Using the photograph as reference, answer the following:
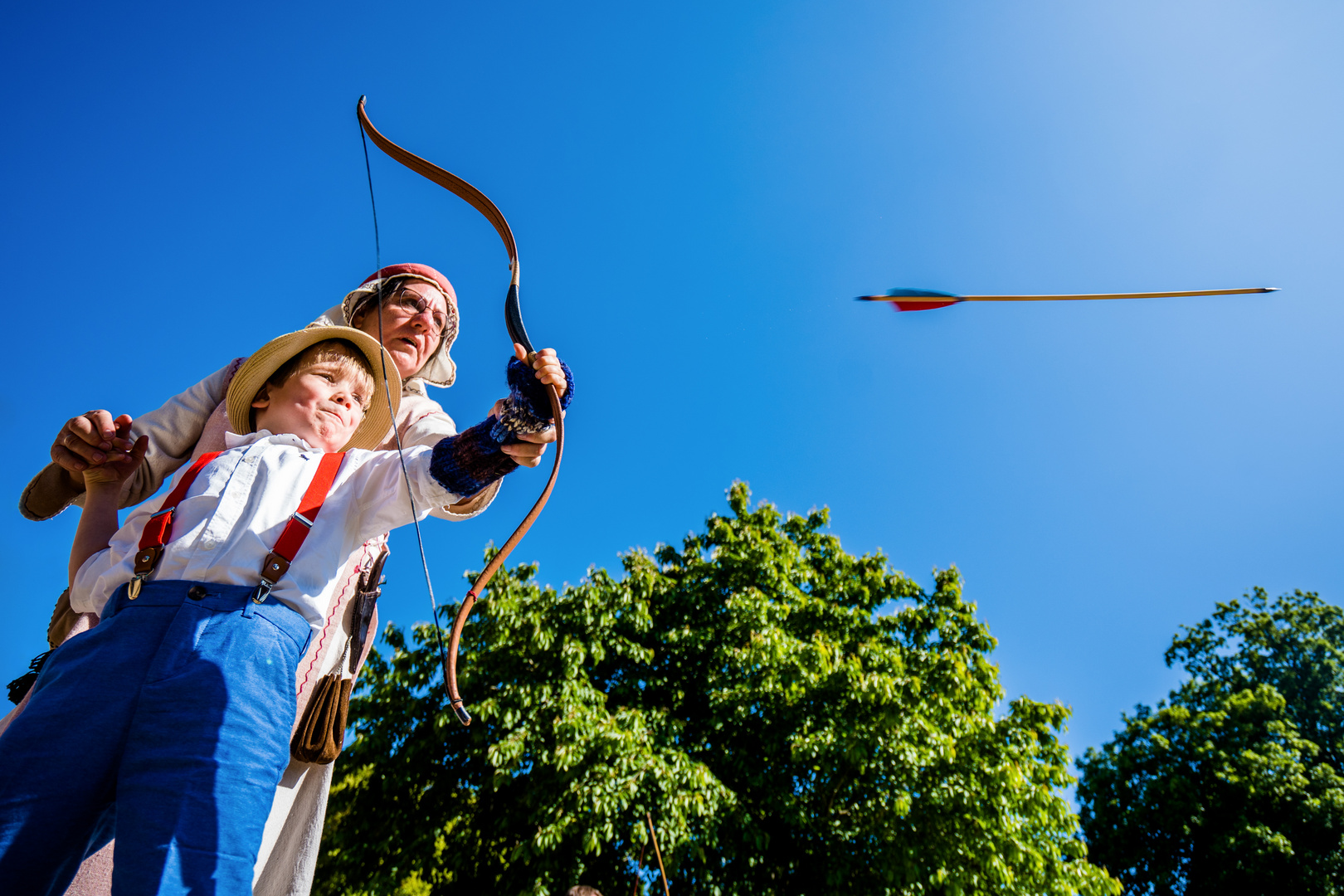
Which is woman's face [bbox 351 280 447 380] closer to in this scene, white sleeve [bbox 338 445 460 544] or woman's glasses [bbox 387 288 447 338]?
woman's glasses [bbox 387 288 447 338]

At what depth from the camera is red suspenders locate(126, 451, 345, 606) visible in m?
1.61

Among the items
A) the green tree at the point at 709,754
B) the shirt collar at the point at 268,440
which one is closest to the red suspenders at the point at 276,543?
the shirt collar at the point at 268,440

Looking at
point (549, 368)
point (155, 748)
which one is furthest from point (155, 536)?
point (549, 368)

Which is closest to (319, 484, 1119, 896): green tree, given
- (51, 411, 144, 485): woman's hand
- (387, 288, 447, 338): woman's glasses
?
(387, 288, 447, 338): woman's glasses

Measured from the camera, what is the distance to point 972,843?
8.46 meters

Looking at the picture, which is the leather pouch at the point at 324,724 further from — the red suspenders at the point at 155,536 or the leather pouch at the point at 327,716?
the red suspenders at the point at 155,536

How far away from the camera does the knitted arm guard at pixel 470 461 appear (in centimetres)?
173

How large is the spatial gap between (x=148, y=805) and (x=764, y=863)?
31.6 feet

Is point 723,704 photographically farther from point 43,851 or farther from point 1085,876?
point 43,851

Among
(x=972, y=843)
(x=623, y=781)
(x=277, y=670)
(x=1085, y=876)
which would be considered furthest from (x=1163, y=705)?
(x=277, y=670)

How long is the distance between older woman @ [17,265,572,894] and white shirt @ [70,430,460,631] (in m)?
0.22

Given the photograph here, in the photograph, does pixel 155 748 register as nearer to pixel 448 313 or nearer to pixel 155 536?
pixel 155 536

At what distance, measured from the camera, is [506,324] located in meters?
2.16

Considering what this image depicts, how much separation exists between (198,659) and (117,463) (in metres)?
1.07
